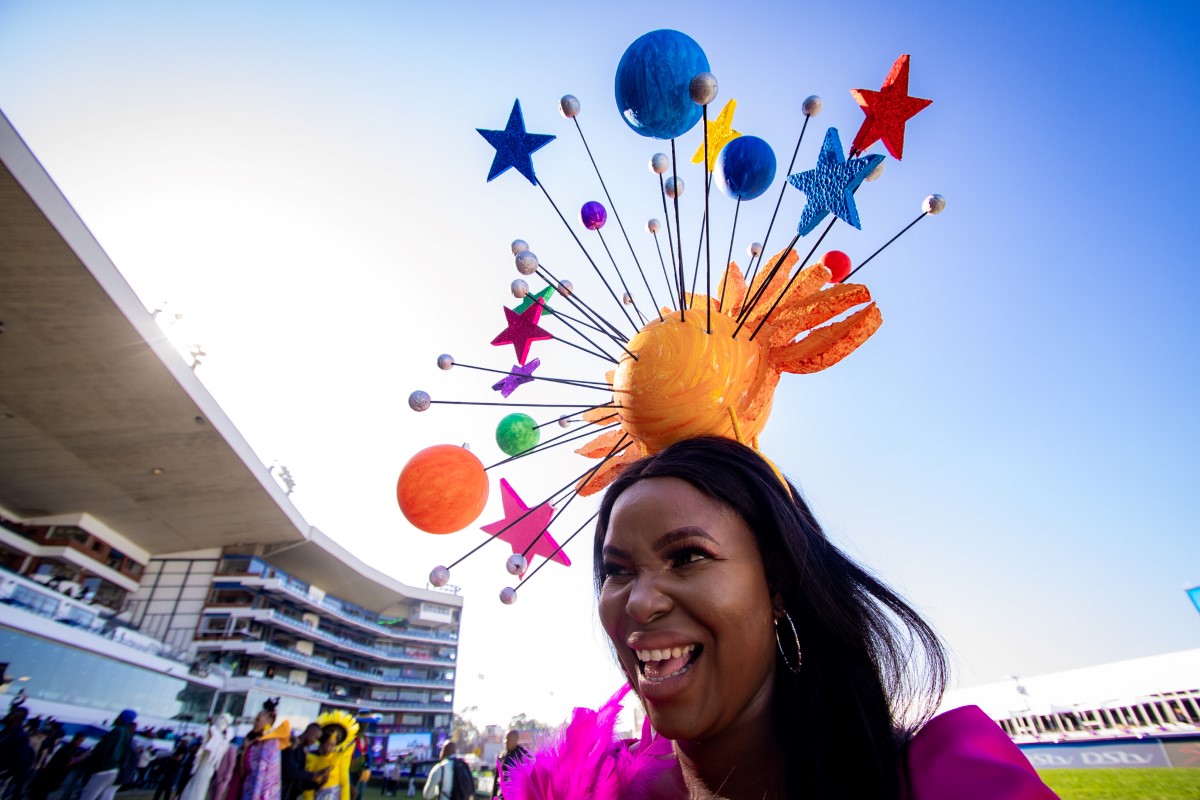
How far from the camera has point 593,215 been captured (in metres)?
2.32

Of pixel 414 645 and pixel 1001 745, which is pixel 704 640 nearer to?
pixel 1001 745

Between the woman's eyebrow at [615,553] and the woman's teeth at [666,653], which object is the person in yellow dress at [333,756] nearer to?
the woman's eyebrow at [615,553]

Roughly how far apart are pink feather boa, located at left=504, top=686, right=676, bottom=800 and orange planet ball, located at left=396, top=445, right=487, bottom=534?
91cm

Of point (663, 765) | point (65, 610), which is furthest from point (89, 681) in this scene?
point (663, 765)

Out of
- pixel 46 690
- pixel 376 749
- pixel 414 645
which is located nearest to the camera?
pixel 46 690

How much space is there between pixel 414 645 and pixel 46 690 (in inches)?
1331

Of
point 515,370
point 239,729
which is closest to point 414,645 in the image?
point 239,729

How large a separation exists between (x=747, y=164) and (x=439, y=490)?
5.59 feet

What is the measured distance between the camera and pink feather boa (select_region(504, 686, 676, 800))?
133 centimetres

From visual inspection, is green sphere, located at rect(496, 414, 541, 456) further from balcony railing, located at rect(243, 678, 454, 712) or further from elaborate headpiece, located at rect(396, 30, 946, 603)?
balcony railing, located at rect(243, 678, 454, 712)

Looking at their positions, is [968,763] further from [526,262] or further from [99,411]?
[99,411]

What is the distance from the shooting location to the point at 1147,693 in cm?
1533

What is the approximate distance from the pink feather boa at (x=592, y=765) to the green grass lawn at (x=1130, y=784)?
632 cm

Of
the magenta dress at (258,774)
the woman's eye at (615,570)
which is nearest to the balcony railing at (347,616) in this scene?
the magenta dress at (258,774)
